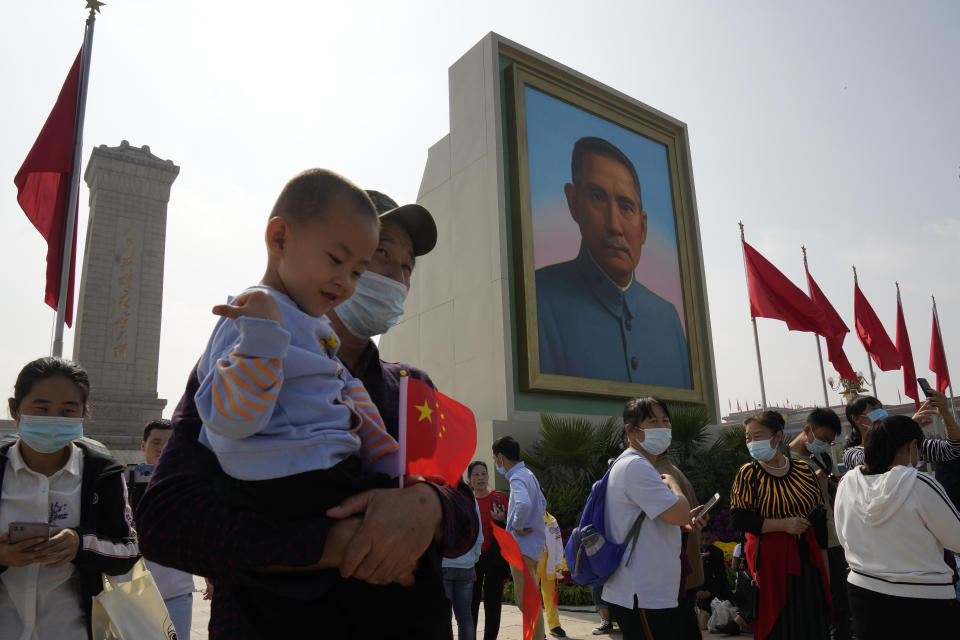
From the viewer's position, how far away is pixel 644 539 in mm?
3654

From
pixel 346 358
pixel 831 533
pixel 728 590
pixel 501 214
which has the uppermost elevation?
pixel 501 214

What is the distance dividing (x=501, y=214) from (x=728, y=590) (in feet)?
25.5

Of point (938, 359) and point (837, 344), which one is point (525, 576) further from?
point (938, 359)

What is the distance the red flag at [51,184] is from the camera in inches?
224

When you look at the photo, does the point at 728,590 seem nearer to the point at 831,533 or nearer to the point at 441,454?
the point at 831,533

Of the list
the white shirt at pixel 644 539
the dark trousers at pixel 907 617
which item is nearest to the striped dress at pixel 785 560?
the dark trousers at pixel 907 617

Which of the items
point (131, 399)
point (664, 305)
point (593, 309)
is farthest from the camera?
point (131, 399)

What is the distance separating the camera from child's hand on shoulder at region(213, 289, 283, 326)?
0.92 meters

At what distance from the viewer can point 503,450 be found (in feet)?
21.2

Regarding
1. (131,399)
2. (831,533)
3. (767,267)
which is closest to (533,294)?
(767,267)

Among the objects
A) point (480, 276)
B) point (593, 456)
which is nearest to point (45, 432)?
point (593, 456)

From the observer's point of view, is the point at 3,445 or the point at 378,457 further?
the point at 3,445

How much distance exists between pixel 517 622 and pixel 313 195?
7.41 meters

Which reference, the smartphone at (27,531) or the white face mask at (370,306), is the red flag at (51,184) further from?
the white face mask at (370,306)
